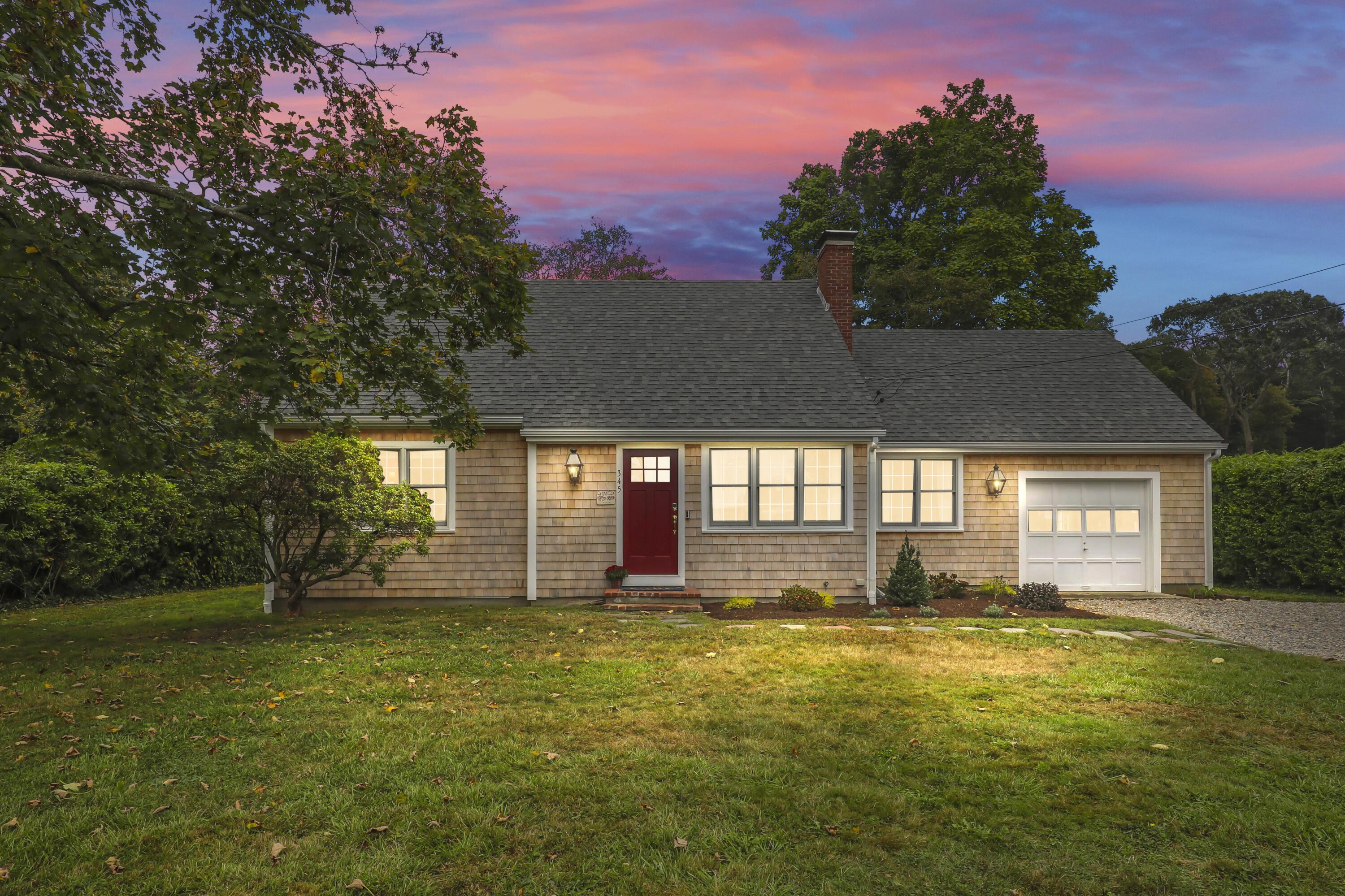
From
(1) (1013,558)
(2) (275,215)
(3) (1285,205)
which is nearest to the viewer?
(2) (275,215)

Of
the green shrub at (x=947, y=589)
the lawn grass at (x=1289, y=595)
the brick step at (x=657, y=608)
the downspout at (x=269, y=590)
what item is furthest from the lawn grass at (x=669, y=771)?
the lawn grass at (x=1289, y=595)

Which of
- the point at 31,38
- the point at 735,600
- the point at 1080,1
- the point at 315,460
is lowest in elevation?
the point at 735,600

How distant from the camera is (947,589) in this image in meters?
13.2

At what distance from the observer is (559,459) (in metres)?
12.6

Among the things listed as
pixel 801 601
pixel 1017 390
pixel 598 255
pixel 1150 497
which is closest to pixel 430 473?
pixel 801 601

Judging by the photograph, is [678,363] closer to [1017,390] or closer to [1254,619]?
[1017,390]

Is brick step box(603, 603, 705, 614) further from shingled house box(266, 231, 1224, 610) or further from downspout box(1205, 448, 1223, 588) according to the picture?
downspout box(1205, 448, 1223, 588)

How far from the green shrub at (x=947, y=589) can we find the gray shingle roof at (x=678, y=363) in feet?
10.4

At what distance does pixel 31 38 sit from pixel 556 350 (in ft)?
28.9

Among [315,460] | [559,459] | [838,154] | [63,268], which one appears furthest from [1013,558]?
[838,154]

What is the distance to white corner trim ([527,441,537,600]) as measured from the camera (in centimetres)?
1240

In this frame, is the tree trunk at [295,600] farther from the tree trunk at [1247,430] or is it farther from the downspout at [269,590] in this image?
the tree trunk at [1247,430]

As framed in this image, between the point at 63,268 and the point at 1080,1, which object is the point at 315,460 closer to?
the point at 63,268

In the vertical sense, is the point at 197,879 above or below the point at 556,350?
below
